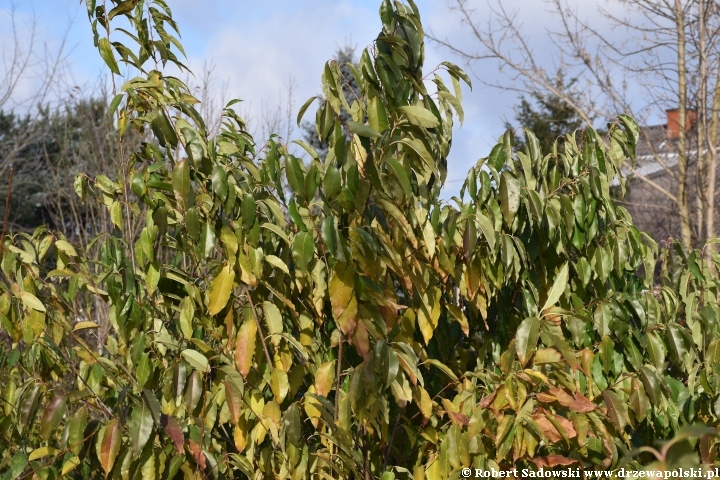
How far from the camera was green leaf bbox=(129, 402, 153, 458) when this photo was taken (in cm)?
165

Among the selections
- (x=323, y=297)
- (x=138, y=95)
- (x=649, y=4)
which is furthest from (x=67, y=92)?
(x=323, y=297)

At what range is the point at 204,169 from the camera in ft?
6.68

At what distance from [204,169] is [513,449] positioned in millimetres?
1060

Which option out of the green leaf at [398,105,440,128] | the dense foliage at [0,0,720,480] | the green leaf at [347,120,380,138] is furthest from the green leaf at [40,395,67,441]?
the green leaf at [398,105,440,128]

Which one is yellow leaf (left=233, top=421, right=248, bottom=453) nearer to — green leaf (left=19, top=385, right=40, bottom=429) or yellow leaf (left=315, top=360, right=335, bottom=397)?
yellow leaf (left=315, top=360, right=335, bottom=397)

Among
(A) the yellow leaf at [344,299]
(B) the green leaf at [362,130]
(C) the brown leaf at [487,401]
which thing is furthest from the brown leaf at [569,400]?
(B) the green leaf at [362,130]

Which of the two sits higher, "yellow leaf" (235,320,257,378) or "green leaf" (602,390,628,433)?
"yellow leaf" (235,320,257,378)

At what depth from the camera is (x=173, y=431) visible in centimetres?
170

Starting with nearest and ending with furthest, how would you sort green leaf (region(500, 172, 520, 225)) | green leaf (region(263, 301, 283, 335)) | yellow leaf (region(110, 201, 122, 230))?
1. green leaf (region(263, 301, 283, 335))
2. green leaf (region(500, 172, 520, 225))
3. yellow leaf (region(110, 201, 122, 230))

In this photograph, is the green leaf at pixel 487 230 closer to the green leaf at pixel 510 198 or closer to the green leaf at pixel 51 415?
the green leaf at pixel 510 198

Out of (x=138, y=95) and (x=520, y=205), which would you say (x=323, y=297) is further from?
(x=138, y=95)

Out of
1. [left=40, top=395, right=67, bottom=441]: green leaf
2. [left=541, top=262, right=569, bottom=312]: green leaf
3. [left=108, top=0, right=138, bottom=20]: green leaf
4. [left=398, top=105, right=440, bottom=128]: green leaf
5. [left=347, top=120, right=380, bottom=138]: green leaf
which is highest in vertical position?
[left=108, top=0, right=138, bottom=20]: green leaf

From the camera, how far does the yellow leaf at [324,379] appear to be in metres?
1.91

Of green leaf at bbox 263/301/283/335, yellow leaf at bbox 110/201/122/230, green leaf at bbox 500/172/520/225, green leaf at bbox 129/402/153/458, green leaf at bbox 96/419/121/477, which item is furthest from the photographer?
yellow leaf at bbox 110/201/122/230
